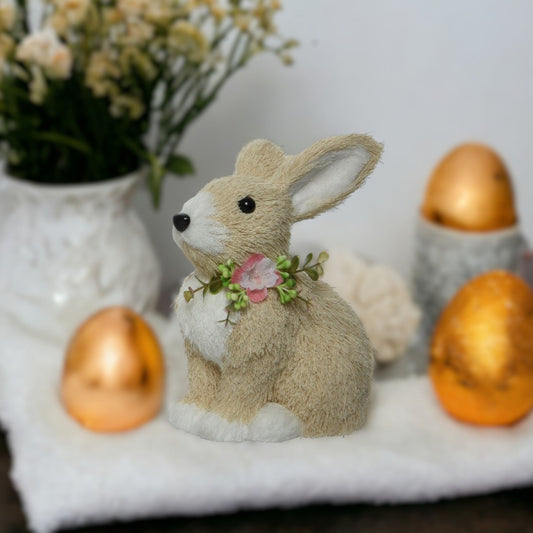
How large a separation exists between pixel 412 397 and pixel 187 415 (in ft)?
1.78

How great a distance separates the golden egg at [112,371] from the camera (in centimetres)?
72

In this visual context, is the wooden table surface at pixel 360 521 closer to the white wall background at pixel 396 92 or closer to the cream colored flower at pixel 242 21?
the white wall background at pixel 396 92

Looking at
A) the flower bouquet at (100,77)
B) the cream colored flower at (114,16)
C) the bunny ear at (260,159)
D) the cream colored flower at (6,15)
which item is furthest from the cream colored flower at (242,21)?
the bunny ear at (260,159)

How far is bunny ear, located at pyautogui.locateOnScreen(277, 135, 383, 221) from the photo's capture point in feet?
0.60

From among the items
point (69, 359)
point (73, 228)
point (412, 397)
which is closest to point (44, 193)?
point (73, 228)

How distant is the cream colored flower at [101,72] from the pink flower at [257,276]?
568 mm

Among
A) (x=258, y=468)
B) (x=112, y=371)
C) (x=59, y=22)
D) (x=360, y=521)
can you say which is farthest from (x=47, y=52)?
(x=360, y=521)

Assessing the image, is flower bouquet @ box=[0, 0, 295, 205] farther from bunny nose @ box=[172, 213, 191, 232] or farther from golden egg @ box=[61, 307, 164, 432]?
bunny nose @ box=[172, 213, 191, 232]

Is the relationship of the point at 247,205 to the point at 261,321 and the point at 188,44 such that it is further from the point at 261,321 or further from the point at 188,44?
the point at 188,44

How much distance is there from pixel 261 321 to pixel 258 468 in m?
0.54

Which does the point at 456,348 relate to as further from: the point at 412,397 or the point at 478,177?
the point at 478,177

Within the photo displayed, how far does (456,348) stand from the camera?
70 centimetres

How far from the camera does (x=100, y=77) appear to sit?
2.40ft

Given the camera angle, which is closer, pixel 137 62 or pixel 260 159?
pixel 260 159
